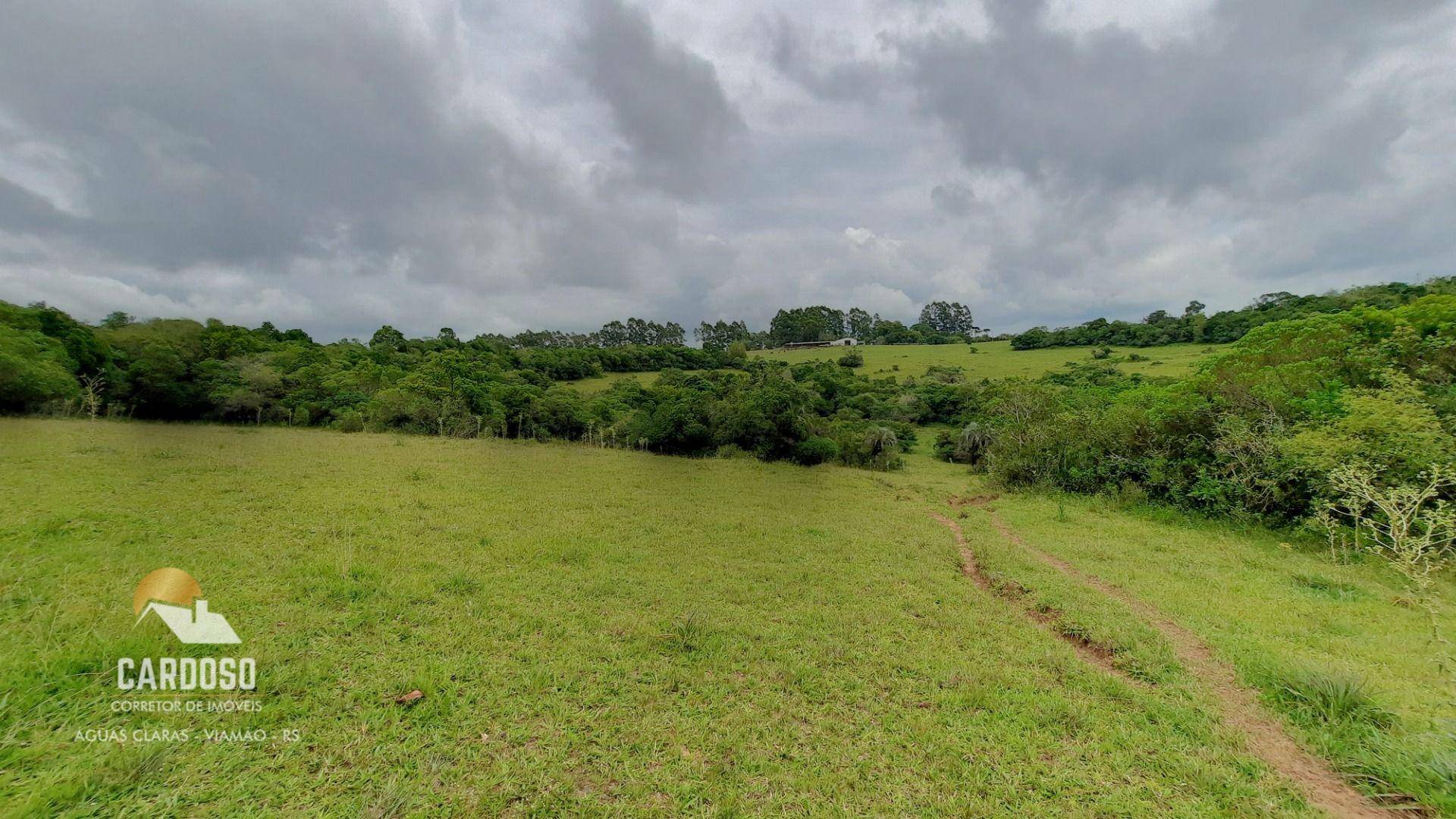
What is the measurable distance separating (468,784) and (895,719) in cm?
410

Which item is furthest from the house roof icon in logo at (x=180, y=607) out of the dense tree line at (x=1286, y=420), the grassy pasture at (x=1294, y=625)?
the dense tree line at (x=1286, y=420)

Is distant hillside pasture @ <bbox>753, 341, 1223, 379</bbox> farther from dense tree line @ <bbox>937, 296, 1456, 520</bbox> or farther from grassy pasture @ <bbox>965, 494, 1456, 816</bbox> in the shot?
grassy pasture @ <bbox>965, 494, 1456, 816</bbox>

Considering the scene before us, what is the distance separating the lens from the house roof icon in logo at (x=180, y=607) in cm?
471

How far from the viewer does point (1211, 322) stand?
62.1m

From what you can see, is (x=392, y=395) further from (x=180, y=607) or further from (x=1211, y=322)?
(x=1211, y=322)

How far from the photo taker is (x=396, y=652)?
17.0ft

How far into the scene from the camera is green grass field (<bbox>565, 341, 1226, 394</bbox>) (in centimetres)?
5231

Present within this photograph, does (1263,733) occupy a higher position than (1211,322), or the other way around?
(1211,322)

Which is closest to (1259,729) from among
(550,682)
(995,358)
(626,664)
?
(626,664)

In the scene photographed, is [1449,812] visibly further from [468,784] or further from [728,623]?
[468,784]

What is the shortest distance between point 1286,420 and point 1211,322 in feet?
232

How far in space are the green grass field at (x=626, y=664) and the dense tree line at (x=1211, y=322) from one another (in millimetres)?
44885

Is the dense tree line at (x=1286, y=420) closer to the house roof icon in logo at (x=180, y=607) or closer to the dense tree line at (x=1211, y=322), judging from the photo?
the house roof icon in logo at (x=180, y=607)

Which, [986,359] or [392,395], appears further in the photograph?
[986,359]
